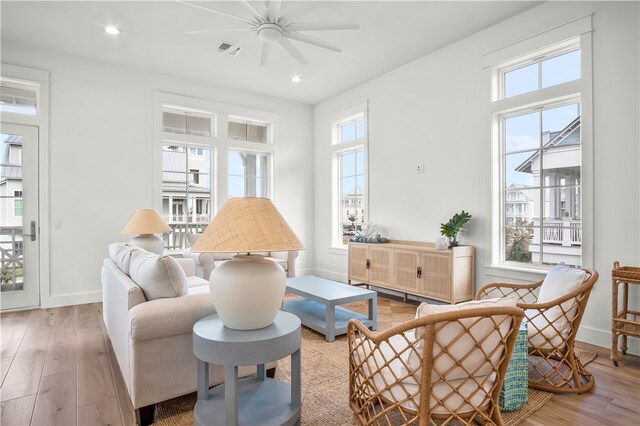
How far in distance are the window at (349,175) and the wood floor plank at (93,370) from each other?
374cm

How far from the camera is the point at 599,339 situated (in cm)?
305

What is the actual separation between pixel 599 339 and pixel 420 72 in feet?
11.6

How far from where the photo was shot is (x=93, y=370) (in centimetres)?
259

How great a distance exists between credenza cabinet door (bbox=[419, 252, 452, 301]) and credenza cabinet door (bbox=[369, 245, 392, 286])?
1.73 feet

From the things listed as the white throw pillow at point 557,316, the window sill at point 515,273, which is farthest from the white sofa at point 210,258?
the white throw pillow at point 557,316

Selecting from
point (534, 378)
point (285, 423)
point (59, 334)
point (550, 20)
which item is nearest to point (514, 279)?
point (534, 378)

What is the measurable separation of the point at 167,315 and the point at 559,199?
3592 millimetres

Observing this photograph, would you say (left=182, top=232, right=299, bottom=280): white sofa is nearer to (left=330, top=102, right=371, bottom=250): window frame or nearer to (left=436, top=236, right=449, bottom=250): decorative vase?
(left=330, top=102, right=371, bottom=250): window frame

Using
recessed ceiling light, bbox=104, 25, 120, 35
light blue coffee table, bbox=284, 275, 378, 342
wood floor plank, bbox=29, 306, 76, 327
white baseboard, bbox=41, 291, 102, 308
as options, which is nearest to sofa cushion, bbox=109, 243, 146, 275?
wood floor plank, bbox=29, 306, 76, 327

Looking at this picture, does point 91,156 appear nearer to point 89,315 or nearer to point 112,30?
point 112,30

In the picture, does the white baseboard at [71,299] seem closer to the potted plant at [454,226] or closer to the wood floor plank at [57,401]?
the wood floor plank at [57,401]

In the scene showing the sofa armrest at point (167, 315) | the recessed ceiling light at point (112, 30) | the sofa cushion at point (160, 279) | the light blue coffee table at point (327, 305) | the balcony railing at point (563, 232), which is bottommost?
the light blue coffee table at point (327, 305)

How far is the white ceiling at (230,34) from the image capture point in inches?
139

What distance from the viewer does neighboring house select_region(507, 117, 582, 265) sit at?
3.34 meters
